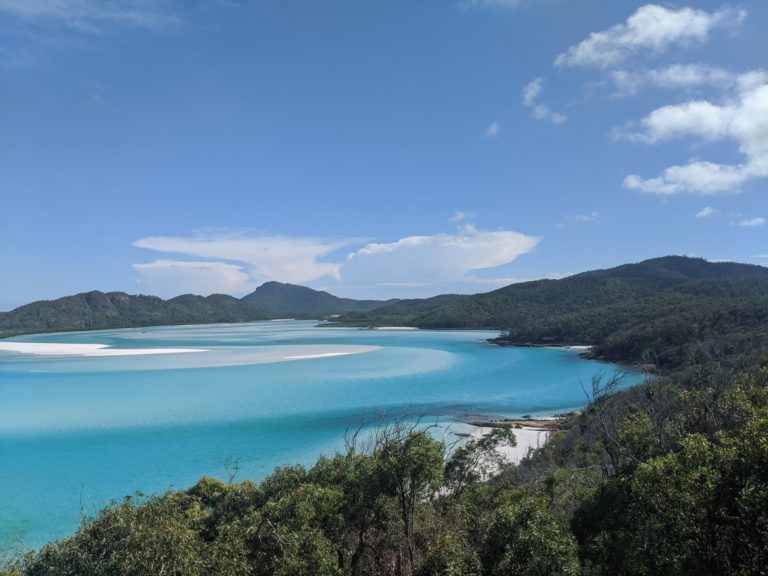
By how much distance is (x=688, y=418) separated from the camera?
12.4m

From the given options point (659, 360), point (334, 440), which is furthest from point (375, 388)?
point (659, 360)

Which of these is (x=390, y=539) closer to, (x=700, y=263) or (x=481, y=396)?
(x=481, y=396)

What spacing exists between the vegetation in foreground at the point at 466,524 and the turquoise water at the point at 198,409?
4912mm

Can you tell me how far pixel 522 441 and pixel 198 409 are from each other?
23021mm

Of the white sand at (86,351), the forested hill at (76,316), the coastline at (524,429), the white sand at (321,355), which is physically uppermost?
the forested hill at (76,316)

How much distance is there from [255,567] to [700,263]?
21346 cm

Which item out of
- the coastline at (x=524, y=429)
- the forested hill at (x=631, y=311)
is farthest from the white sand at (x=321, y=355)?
the coastline at (x=524, y=429)

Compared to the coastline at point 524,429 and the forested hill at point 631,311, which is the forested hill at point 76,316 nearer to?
the forested hill at point 631,311

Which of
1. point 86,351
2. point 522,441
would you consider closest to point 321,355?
point 86,351

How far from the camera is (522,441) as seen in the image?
2714 cm

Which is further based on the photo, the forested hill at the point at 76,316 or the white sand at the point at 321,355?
the forested hill at the point at 76,316

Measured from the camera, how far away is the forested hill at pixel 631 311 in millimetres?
57375

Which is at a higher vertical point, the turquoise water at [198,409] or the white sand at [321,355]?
the white sand at [321,355]

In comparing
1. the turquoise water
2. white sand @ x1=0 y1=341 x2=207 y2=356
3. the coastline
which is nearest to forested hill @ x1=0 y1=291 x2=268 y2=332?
white sand @ x1=0 y1=341 x2=207 y2=356
